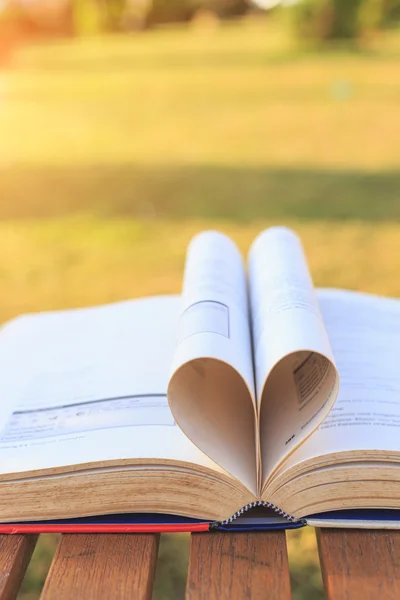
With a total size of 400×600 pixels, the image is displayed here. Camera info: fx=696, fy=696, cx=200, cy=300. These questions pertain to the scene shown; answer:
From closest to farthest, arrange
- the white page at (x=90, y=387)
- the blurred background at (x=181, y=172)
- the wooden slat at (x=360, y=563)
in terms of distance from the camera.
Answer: the wooden slat at (x=360, y=563) → the white page at (x=90, y=387) → the blurred background at (x=181, y=172)

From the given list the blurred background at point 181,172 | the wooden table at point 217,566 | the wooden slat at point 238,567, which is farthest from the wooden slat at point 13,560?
the blurred background at point 181,172

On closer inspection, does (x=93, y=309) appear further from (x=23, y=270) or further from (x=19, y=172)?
(x=19, y=172)

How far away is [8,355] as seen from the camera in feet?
3.96

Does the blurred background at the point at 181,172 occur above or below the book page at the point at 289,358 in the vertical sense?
above

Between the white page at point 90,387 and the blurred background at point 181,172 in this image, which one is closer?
the white page at point 90,387

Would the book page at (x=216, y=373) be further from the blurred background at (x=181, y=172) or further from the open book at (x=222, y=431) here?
the blurred background at (x=181, y=172)

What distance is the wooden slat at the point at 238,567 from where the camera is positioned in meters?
0.77

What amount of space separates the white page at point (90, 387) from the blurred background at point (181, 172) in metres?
0.71

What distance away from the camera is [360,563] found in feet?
2.61

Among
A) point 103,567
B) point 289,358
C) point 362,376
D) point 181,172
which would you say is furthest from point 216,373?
point 181,172

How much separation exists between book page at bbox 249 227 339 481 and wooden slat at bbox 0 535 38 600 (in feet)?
1.01

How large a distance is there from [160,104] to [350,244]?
529 centimetres

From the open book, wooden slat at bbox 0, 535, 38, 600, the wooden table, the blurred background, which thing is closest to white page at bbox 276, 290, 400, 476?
the open book

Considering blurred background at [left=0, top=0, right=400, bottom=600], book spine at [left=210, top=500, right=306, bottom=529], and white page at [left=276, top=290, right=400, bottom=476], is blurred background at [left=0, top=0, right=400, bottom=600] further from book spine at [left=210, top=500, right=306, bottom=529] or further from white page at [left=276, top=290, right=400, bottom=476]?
book spine at [left=210, top=500, right=306, bottom=529]
